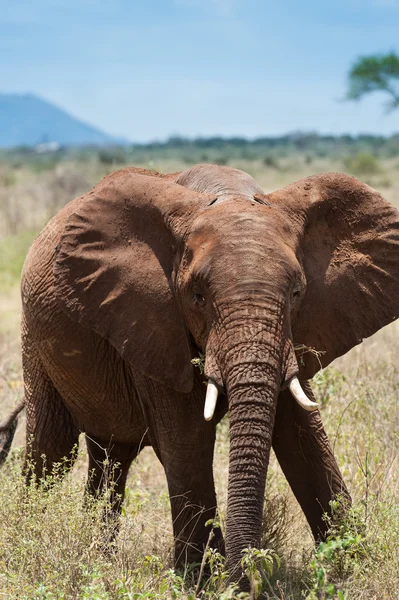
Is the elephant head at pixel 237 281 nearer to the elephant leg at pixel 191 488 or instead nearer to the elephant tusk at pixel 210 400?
the elephant tusk at pixel 210 400

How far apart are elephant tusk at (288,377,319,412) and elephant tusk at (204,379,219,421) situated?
316 mm

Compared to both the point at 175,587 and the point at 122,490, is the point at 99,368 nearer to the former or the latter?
the point at 122,490

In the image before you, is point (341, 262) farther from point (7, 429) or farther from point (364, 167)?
point (364, 167)

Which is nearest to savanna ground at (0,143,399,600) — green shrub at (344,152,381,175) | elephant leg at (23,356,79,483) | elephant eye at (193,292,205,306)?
elephant leg at (23,356,79,483)

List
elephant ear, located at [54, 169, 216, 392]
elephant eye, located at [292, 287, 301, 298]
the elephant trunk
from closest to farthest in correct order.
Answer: the elephant trunk → elephant eye, located at [292, 287, 301, 298] → elephant ear, located at [54, 169, 216, 392]

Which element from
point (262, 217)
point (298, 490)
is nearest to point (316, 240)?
point (262, 217)

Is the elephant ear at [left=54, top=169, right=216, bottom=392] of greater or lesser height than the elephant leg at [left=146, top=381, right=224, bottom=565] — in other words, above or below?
above

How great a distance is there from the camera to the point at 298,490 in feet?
18.0

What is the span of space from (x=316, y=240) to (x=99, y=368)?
1412 millimetres

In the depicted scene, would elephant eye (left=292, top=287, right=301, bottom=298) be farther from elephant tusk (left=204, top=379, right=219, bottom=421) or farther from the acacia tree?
the acacia tree

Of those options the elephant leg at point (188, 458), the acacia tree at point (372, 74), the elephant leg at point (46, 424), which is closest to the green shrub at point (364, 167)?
the acacia tree at point (372, 74)

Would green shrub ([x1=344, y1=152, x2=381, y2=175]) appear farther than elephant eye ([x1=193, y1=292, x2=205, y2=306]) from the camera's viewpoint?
Yes

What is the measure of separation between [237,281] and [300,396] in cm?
55

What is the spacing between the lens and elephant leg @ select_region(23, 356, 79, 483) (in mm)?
6316
